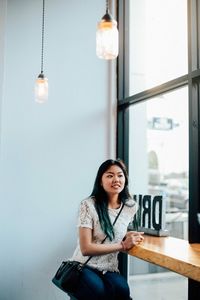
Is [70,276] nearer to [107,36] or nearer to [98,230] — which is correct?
[98,230]

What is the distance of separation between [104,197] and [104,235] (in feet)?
0.89

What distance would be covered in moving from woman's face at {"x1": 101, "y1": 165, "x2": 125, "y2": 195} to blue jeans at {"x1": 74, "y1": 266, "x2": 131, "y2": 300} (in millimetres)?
510

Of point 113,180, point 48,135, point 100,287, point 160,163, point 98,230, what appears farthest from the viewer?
point 160,163

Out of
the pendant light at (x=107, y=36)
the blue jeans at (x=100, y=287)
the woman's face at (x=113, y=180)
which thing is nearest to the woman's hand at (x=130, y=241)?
the blue jeans at (x=100, y=287)

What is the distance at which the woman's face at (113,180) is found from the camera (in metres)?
2.39

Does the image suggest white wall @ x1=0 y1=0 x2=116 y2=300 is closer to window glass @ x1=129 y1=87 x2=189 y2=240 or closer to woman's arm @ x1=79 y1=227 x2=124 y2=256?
window glass @ x1=129 y1=87 x2=189 y2=240

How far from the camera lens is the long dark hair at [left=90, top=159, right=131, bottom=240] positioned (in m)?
2.27

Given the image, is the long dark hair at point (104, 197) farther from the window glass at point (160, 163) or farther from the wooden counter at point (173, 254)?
the window glass at point (160, 163)

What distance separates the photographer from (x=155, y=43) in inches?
130

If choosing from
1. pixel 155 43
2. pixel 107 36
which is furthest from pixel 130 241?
pixel 155 43

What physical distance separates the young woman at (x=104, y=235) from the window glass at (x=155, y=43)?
970mm

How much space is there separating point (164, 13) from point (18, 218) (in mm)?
2113

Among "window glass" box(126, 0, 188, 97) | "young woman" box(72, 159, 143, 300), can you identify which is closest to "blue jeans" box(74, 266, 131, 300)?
"young woman" box(72, 159, 143, 300)

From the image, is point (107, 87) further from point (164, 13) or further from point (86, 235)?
point (86, 235)
